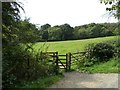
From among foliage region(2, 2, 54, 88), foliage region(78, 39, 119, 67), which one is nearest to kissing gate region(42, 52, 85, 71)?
foliage region(78, 39, 119, 67)

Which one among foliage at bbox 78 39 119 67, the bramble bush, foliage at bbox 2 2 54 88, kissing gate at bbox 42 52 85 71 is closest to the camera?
foliage at bbox 2 2 54 88

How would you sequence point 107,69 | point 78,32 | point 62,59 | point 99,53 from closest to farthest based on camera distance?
point 107,69, point 62,59, point 99,53, point 78,32

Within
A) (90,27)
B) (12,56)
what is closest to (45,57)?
(12,56)

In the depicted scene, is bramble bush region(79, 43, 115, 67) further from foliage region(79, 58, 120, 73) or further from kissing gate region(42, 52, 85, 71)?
foliage region(79, 58, 120, 73)

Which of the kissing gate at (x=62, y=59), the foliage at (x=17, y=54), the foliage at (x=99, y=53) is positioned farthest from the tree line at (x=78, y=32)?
the foliage at (x=17, y=54)

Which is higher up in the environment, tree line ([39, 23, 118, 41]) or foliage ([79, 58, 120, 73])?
tree line ([39, 23, 118, 41])

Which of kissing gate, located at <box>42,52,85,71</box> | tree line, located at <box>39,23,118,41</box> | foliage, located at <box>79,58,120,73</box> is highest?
tree line, located at <box>39,23,118,41</box>

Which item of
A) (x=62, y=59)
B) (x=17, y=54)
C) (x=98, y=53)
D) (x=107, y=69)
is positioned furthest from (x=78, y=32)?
(x=17, y=54)

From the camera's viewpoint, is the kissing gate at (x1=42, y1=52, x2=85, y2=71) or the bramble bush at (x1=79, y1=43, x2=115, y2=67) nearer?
the kissing gate at (x1=42, y1=52, x2=85, y2=71)

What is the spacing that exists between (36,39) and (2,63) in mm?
6416

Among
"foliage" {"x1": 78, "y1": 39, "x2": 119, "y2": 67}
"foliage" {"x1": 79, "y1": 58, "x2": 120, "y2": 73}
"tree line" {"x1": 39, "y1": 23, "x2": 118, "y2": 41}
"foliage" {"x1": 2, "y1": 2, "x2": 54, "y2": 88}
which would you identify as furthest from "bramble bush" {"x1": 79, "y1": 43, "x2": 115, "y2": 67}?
"tree line" {"x1": 39, "y1": 23, "x2": 118, "y2": 41}

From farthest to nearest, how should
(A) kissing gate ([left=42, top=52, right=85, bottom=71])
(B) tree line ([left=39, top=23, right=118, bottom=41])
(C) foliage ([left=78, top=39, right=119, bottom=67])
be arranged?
1. (B) tree line ([left=39, top=23, right=118, bottom=41])
2. (C) foliage ([left=78, top=39, right=119, bottom=67])
3. (A) kissing gate ([left=42, top=52, right=85, bottom=71])

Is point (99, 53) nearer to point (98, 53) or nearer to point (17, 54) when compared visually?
point (98, 53)

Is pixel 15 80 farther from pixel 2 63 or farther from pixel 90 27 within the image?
pixel 90 27
